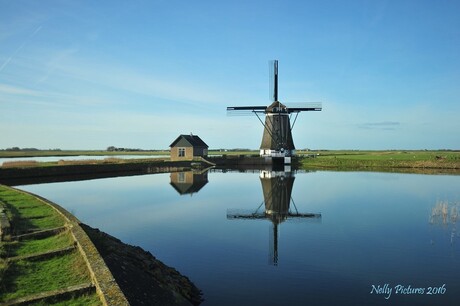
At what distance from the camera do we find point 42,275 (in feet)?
24.3

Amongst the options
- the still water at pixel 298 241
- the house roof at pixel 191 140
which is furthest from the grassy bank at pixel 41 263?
the house roof at pixel 191 140

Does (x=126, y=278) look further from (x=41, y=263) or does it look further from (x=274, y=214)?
(x=274, y=214)

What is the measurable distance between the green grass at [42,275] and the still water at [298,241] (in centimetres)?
309

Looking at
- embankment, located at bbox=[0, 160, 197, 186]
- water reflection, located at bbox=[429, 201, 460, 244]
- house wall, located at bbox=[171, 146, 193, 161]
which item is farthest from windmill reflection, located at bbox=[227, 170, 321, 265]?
house wall, located at bbox=[171, 146, 193, 161]

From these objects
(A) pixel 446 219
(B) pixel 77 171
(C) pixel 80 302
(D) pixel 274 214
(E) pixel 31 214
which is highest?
(B) pixel 77 171

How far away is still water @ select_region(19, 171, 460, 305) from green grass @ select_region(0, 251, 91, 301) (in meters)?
3.09

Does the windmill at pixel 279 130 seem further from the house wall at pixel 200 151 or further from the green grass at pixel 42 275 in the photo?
the green grass at pixel 42 275

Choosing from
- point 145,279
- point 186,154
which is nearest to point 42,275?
point 145,279

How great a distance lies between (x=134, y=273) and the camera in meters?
8.61

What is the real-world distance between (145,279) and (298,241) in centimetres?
734

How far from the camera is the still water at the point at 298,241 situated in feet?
30.3

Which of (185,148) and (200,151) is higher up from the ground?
(185,148)

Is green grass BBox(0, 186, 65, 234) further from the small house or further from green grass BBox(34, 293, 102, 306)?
the small house

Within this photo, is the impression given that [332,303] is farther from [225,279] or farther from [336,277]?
[225,279]
